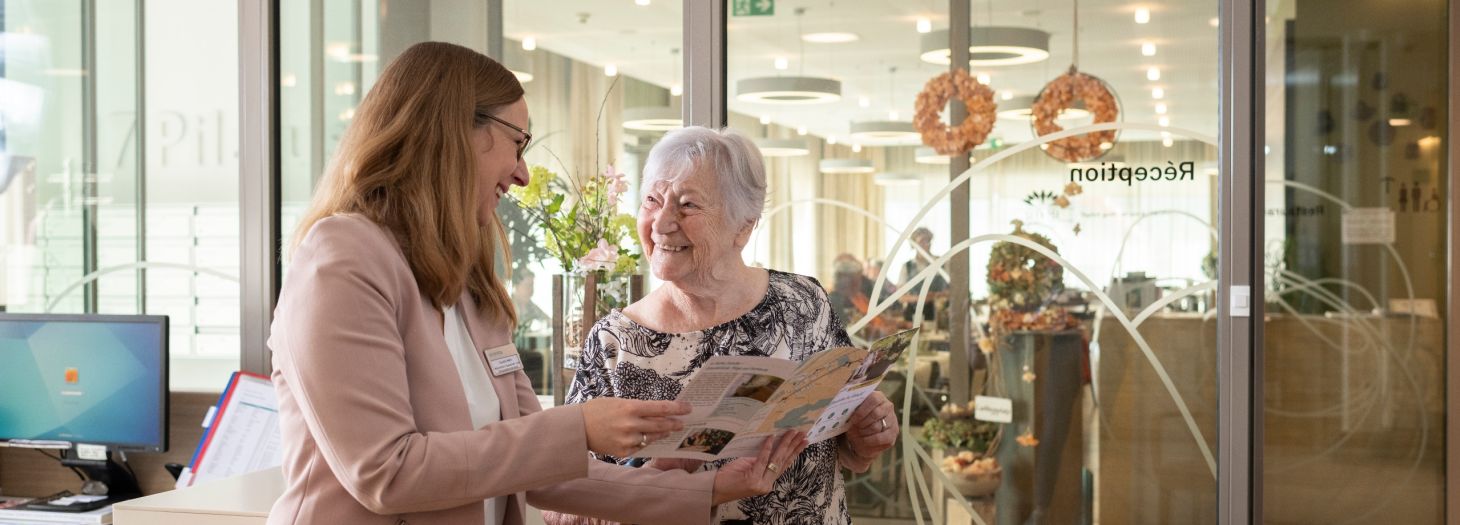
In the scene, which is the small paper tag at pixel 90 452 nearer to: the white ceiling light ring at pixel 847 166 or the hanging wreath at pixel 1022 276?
the white ceiling light ring at pixel 847 166

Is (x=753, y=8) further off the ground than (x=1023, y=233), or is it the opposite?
(x=753, y=8)

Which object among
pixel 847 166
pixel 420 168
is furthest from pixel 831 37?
pixel 420 168

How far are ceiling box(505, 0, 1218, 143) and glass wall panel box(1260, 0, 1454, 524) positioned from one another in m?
0.23

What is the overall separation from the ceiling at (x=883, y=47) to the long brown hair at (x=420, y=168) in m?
2.13

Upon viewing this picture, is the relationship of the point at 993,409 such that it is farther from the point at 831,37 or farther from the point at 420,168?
the point at 420,168

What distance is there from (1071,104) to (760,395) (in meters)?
2.10

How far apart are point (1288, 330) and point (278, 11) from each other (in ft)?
10.6

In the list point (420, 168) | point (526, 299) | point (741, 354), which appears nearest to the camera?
point (420, 168)

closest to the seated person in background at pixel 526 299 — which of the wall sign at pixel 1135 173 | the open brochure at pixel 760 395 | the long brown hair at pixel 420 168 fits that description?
the wall sign at pixel 1135 173

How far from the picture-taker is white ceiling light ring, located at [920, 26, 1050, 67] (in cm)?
333

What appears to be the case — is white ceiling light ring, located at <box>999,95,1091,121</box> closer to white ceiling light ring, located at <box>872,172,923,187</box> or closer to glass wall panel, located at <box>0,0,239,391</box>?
white ceiling light ring, located at <box>872,172,923,187</box>

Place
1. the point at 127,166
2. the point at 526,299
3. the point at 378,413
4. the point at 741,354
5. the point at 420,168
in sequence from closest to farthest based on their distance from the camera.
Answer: the point at 378,413
the point at 420,168
the point at 741,354
the point at 526,299
the point at 127,166

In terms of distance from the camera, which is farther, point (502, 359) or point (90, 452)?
point (90, 452)

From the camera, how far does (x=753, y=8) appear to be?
140 inches
